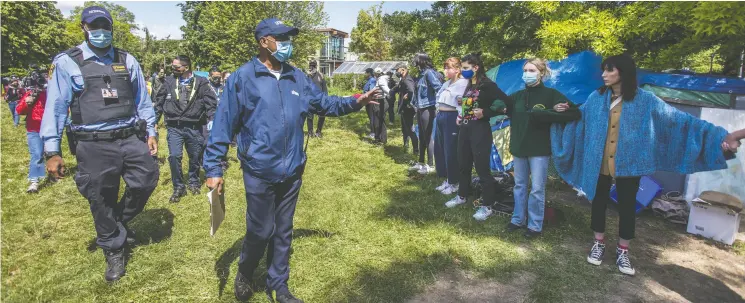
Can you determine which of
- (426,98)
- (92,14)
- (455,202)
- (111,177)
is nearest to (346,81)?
(426,98)

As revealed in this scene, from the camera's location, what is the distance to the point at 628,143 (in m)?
3.59

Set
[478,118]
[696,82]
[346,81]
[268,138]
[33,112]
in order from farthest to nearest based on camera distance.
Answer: [346,81], [33,112], [696,82], [478,118], [268,138]

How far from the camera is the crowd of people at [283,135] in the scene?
2.89 metres

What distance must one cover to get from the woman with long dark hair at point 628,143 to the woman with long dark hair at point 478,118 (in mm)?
979

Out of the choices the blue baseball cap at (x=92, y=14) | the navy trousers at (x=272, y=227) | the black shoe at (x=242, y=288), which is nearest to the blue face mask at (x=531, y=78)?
the navy trousers at (x=272, y=227)

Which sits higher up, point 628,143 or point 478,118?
point 478,118

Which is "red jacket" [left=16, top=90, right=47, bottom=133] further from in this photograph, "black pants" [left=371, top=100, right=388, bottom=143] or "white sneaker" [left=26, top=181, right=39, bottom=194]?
"black pants" [left=371, top=100, right=388, bottom=143]

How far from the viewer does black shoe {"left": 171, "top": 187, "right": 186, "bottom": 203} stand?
5.81m

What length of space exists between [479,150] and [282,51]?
292 centimetres

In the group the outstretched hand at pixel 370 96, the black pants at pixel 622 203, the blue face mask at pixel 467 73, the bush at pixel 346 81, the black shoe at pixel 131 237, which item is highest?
the bush at pixel 346 81

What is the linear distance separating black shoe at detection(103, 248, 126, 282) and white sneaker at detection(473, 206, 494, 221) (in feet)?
12.8

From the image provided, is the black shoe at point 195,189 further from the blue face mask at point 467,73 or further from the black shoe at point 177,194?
the blue face mask at point 467,73

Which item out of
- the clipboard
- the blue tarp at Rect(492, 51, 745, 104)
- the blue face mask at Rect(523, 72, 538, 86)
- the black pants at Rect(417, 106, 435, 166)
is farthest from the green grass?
the blue tarp at Rect(492, 51, 745, 104)

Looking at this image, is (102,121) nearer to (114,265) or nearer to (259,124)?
(114,265)
